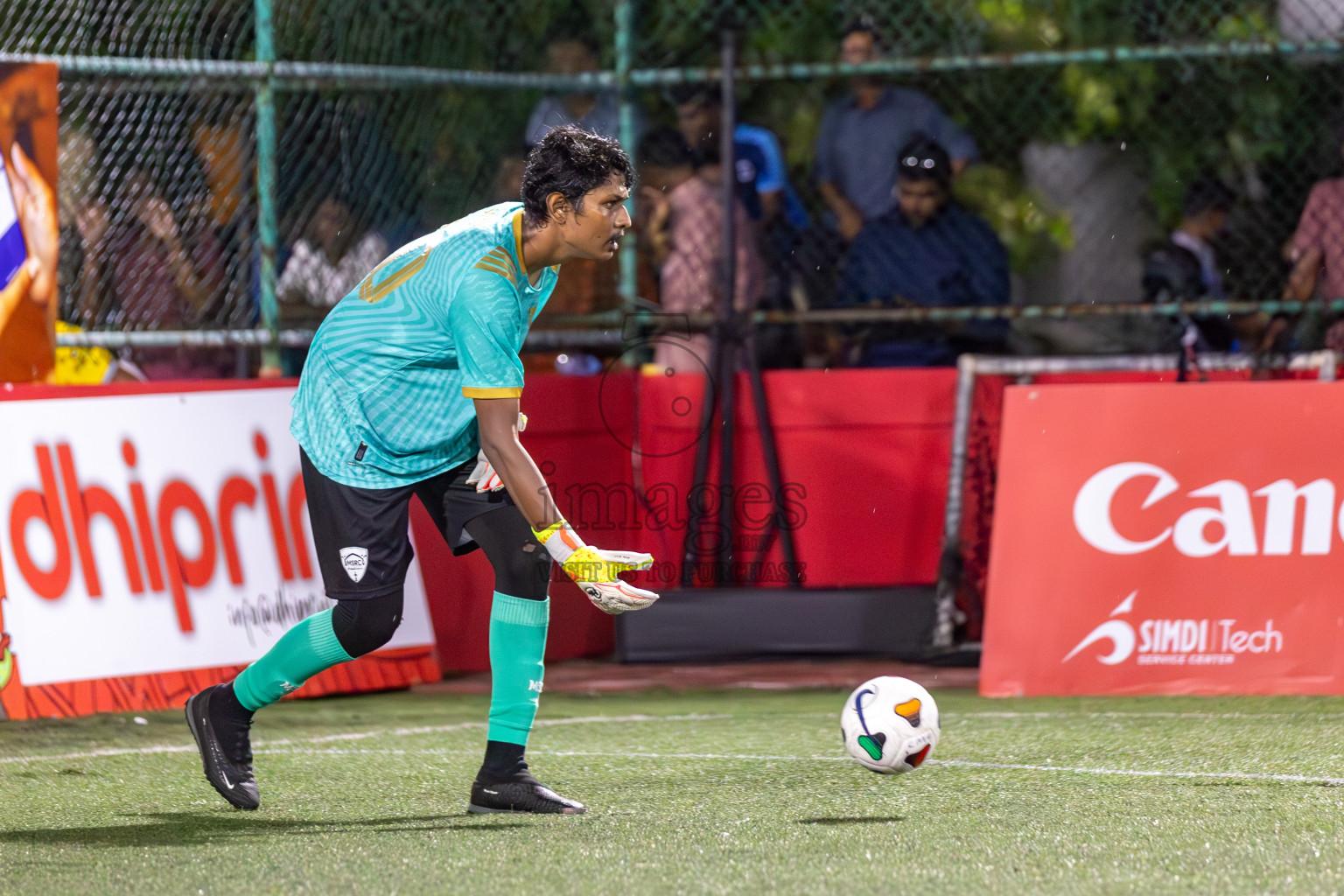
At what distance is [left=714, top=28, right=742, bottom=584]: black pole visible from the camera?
8.84 meters

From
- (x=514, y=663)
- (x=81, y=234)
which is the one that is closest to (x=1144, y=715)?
(x=514, y=663)

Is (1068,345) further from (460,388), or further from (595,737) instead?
(460,388)

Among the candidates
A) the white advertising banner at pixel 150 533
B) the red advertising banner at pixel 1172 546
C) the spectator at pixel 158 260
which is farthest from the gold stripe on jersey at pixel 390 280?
the spectator at pixel 158 260

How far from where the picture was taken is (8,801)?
5324 mm

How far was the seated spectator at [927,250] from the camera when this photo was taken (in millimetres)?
8922

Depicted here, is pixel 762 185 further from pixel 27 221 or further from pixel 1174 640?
pixel 27 221

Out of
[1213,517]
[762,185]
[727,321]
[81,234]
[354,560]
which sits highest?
[762,185]

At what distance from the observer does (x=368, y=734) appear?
22.3 feet

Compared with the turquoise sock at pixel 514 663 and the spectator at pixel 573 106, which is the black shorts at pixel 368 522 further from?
the spectator at pixel 573 106

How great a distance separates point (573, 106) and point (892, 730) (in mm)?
5424

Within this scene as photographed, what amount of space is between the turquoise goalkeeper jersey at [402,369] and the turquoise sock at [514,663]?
1.51ft

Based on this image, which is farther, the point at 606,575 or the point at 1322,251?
→ the point at 1322,251

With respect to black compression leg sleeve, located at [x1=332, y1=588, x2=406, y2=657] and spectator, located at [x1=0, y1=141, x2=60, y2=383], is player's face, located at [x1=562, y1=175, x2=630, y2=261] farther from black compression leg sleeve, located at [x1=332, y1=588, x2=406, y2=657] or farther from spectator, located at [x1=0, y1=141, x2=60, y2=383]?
spectator, located at [x1=0, y1=141, x2=60, y2=383]

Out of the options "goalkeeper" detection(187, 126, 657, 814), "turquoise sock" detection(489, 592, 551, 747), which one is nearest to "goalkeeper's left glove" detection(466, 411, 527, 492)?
"goalkeeper" detection(187, 126, 657, 814)
